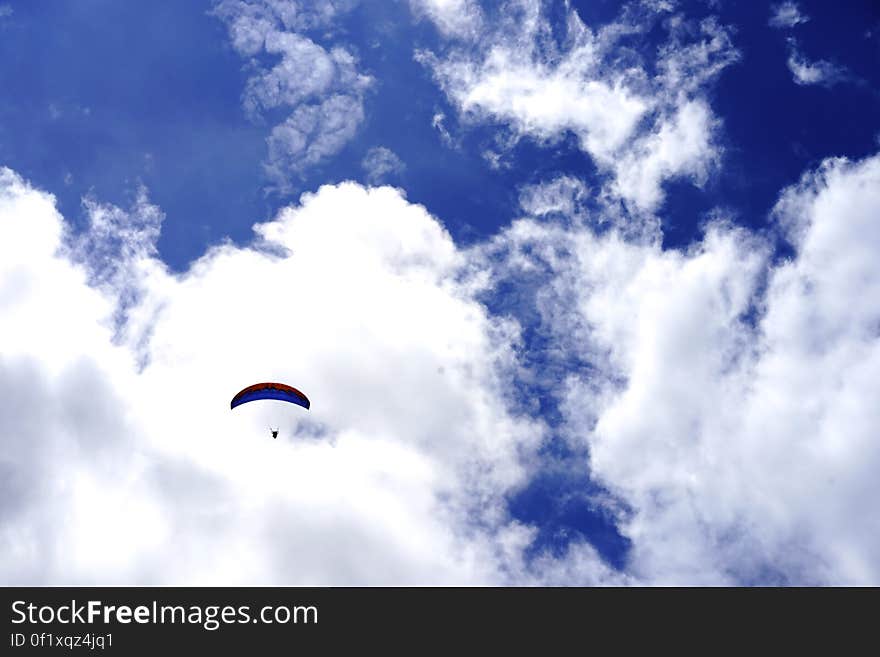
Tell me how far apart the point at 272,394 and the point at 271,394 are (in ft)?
0.38

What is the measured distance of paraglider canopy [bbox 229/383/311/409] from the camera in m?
80.0

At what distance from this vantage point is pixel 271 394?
80125 millimetres

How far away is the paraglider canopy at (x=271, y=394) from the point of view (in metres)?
80.0

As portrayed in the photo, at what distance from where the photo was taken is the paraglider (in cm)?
8000

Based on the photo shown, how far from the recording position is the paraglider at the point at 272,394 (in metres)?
80.0

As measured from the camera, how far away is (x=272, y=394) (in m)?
80.1
